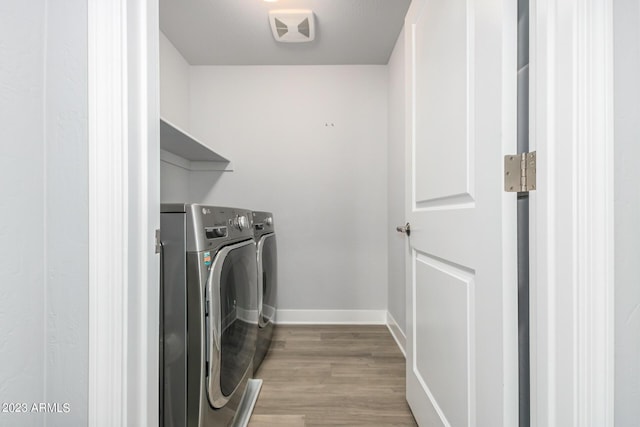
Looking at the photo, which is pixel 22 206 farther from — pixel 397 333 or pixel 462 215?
pixel 397 333

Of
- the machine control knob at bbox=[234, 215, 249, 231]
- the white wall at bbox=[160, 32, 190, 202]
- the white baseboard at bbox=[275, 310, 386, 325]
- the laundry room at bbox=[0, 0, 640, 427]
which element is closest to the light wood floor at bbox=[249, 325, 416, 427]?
the laundry room at bbox=[0, 0, 640, 427]

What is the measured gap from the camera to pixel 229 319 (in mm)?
1125

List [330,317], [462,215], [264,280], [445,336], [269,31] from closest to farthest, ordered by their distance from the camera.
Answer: [462,215] → [445,336] → [264,280] → [269,31] → [330,317]

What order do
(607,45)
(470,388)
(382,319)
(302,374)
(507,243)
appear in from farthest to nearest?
(382,319)
(302,374)
(470,388)
(507,243)
(607,45)

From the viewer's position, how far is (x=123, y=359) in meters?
0.59

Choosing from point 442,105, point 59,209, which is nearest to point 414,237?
point 442,105

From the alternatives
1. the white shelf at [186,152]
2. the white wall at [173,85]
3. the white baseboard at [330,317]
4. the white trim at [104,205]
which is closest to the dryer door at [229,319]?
the white trim at [104,205]

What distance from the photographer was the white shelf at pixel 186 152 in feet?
5.37

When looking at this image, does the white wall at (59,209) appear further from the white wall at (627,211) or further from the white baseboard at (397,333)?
the white baseboard at (397,333)

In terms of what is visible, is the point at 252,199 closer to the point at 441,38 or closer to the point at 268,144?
the point at 268,144

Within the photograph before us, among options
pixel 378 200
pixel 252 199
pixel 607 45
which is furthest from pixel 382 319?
pixel 607 45

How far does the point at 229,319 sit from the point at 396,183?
1.59 meters

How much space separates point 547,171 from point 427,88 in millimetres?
704

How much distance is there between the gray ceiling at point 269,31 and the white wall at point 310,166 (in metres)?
0.13
